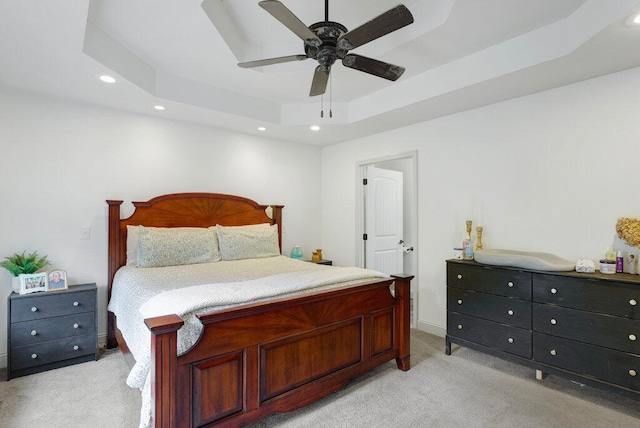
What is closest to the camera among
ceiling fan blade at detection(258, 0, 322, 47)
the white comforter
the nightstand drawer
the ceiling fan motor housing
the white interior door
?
ceiling fan blade at detection(258, 0, 322, 47)

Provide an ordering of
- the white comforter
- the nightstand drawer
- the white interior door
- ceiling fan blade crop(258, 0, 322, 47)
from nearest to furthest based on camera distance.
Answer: ceiling fan blade crop(258, 0, 322, 47) < the white comforter < the nightstand drawer < the white interior door

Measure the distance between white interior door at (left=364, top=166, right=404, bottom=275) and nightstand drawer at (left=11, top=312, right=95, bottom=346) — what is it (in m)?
3.15

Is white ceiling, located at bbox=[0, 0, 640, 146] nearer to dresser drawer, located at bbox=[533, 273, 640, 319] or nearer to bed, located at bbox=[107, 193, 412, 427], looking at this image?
dresser drawer, located at bbox=[533, 273, 640, 319]

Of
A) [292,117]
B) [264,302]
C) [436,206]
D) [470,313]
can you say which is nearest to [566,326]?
[470,313]

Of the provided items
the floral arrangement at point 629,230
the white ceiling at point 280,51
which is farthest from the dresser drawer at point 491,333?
the white ceiling at point 280,51

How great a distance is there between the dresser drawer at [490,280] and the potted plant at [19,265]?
3607 millimetres

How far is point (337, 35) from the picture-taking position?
186cm

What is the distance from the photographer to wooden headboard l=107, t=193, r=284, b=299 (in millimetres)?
3211

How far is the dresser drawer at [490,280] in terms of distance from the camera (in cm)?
252

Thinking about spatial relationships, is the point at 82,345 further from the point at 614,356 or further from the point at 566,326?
the point at 614,356

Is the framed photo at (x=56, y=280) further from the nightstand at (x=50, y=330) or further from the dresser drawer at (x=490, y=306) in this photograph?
the dresser drawer at (x=490, y=306)

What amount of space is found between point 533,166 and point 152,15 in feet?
10.5

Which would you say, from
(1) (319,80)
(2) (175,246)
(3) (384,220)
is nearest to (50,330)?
(2) (175,246)

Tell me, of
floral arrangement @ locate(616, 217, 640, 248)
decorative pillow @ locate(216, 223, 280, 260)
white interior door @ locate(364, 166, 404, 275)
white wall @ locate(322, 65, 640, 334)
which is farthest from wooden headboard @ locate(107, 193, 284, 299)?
floral arrangement @ locate(616, 217, 640, 248)
